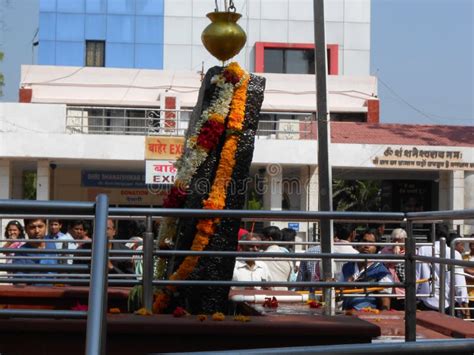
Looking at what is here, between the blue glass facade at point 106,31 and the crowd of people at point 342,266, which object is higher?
the blue glass facade at point 106,31

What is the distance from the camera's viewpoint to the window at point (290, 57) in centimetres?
3803

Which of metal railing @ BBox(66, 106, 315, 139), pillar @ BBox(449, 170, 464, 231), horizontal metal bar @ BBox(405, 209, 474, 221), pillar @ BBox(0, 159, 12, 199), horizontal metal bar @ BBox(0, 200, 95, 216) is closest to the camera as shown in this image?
horizontal metal bar @ BBox(0, 200, 95, 216)

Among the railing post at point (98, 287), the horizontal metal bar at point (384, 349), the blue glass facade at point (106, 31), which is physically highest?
the blue glass facade at point (106, 31)

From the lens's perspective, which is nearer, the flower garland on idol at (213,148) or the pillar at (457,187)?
the flower garland on idol at (213,148)

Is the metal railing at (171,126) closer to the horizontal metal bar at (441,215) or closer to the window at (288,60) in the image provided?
the window at (288,60)

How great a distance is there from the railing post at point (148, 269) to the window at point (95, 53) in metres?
34.7

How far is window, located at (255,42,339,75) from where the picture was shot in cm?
3803

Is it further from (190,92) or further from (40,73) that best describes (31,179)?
(190,92)

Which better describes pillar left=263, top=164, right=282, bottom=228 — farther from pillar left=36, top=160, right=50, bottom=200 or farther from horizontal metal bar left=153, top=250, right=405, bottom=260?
horizontal metal bar left=153, top=250, right=405, bottom=260

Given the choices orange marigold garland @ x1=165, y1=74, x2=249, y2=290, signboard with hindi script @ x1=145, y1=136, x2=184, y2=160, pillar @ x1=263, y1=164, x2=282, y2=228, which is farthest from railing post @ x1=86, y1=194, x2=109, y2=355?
pillar @ x1=263, y1=164, x2=282, y2=228

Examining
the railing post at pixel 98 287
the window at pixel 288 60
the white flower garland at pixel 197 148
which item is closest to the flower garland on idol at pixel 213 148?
the white flower garland at pixel 197 148

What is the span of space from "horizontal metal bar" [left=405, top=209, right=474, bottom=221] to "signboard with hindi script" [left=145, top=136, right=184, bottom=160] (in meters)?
18.2

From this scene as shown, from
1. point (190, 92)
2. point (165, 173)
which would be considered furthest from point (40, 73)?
point (165, 173)

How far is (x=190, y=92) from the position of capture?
32.1 metres
